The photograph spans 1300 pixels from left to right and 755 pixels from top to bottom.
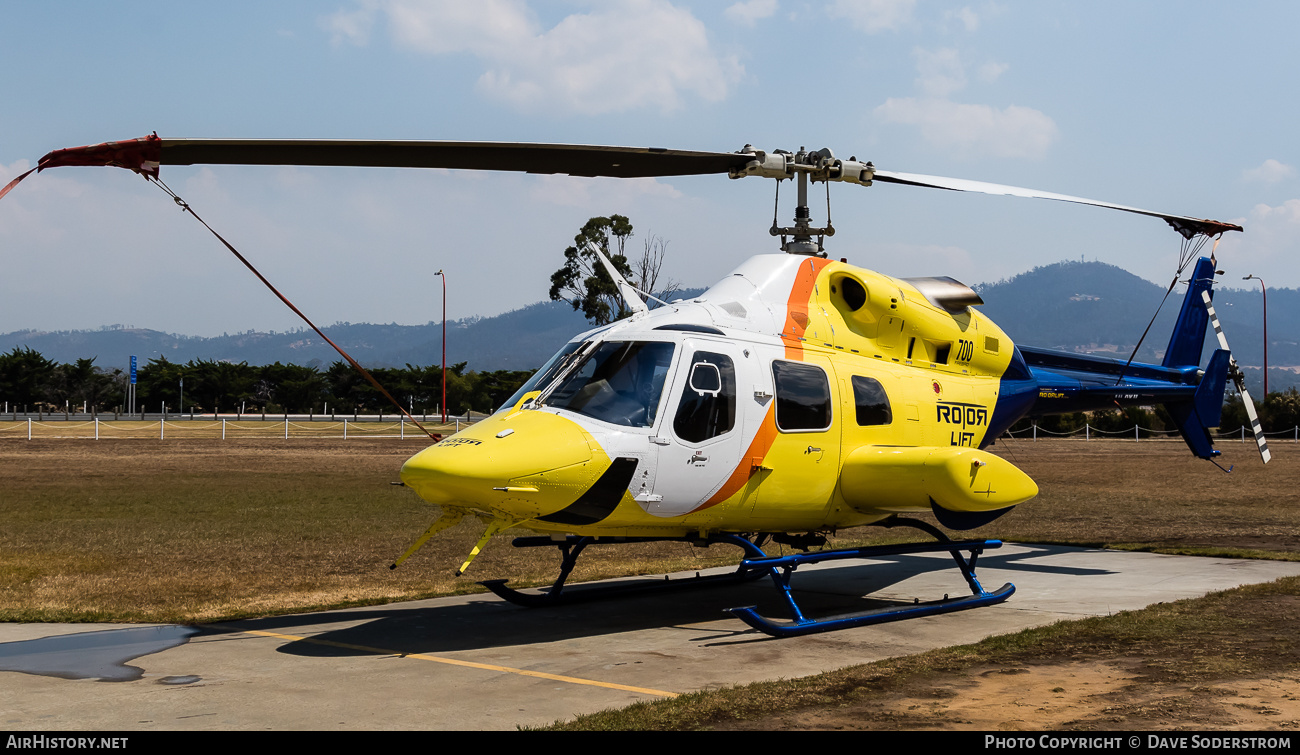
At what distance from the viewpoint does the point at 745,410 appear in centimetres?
970

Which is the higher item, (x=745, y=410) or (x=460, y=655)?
(x=745, y=410)

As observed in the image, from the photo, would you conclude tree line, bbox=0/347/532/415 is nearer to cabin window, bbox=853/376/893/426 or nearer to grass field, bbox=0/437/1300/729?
grass field, bbox=0/437/1300/729

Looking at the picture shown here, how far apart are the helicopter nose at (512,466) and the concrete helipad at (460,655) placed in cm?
129

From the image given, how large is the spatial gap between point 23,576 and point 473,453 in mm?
8023

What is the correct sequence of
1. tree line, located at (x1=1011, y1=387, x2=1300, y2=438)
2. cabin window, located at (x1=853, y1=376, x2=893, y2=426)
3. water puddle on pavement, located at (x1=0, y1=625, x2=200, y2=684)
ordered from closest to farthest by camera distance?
water puddle on pavement, located at (x1=0, y1=625, x2=200, y2=684) < cabin window, located at (x1=853, y1=376, x2=893, y2=426) < tree line, located at (x1=1011, y1=387, x2=1300, y2=438)

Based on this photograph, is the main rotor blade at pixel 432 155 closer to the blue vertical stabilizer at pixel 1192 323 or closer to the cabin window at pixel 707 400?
the cabin window at pixel 707 400

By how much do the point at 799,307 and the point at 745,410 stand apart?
1555mm

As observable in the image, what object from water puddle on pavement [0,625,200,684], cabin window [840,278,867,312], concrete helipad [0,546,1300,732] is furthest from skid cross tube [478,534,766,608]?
water puddle on pavement [0,625,200,684]

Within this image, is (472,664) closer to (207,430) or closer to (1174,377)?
(1174,377)

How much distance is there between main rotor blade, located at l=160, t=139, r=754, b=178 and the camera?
24.9 feet

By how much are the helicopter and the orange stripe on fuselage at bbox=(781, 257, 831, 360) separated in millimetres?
23

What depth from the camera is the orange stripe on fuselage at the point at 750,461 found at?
958 cm

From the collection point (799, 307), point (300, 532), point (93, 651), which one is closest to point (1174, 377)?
point (799, 307)
